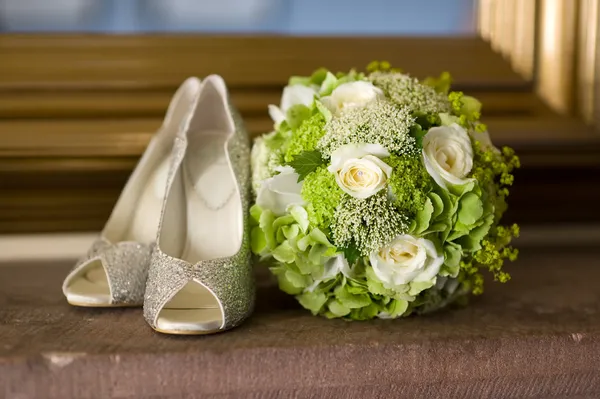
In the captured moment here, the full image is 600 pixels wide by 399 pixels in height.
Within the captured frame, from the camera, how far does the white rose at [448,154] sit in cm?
57

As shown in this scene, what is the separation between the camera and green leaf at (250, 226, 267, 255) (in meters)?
0.63

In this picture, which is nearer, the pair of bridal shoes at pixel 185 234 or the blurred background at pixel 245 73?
the pair of bridal shoes at pixel 185 234

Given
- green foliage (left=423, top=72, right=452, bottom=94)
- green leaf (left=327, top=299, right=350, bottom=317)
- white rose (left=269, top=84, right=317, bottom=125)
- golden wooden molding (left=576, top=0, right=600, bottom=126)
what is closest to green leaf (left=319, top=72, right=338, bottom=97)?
white rose (left=269, top=84, right=317, bottom=125)

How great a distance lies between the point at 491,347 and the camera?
54cm

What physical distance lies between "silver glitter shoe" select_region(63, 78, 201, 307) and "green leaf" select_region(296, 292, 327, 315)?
0.17 metres

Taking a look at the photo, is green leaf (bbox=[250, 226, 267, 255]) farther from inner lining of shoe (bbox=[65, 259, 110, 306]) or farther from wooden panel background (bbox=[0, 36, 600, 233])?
wooden panel background (bbox=[0, 36, 600, 233])

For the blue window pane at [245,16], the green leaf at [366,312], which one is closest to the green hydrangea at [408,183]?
the green leaf at [366,312]

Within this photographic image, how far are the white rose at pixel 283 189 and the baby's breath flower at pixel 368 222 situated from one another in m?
0.06

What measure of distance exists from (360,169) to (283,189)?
9cm

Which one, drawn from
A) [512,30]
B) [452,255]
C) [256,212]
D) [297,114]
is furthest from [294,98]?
[512,30]

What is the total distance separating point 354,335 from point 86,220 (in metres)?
0.53

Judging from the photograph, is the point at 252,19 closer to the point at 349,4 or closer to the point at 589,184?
the point at 349,4

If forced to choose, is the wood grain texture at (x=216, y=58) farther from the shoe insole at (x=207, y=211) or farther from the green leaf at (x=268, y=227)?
the green leaf at (x=268, y=227)

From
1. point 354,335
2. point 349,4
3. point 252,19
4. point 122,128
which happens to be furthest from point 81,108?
point 354,335
